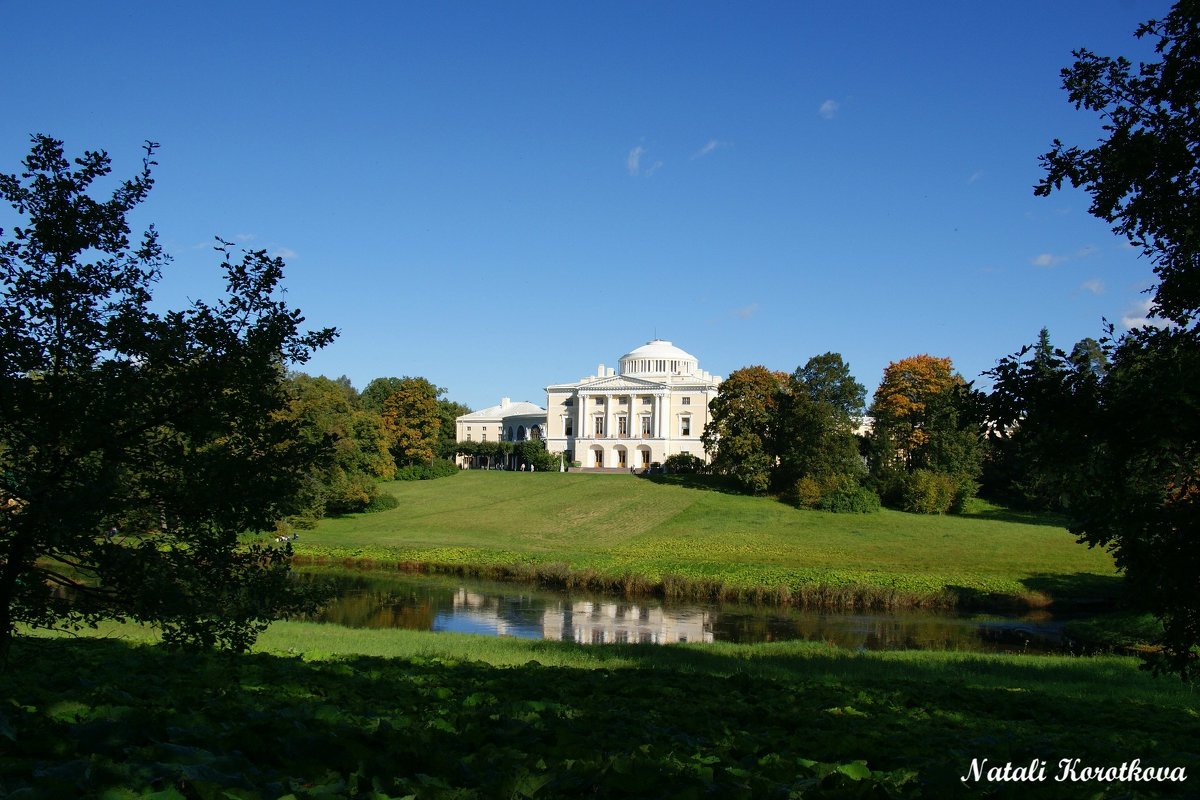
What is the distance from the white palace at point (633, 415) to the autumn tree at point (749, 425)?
22534mm

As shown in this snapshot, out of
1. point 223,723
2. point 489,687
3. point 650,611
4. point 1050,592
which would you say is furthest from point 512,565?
point 223,723

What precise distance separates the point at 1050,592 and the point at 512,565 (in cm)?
1983

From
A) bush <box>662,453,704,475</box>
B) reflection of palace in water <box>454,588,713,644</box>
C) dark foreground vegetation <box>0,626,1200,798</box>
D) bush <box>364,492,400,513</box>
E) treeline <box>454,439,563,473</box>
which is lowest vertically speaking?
reflection of palace in water <box>454,588,713,644</box>

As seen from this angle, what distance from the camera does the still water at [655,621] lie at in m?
23.6

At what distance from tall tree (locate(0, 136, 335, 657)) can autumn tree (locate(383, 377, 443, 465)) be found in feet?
216

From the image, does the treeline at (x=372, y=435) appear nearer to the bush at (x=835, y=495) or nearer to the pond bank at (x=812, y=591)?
the pond bank at (x=812, y=591)

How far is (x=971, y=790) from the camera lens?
473 cm

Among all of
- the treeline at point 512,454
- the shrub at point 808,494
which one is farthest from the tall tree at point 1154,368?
the treeline at point 512,454

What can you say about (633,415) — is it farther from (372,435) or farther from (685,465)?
(372,435)

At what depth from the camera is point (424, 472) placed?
74.9m

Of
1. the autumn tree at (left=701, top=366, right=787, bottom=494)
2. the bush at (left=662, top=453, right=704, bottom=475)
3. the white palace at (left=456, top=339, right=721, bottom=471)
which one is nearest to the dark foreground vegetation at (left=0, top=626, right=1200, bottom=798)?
the autumn tree at (left=701, top=366, right=787, bottom=494)

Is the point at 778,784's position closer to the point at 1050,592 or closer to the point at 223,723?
the point at 223,723

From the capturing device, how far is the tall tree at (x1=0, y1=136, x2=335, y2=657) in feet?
25.3

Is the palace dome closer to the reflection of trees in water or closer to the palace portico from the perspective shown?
the palace portico
